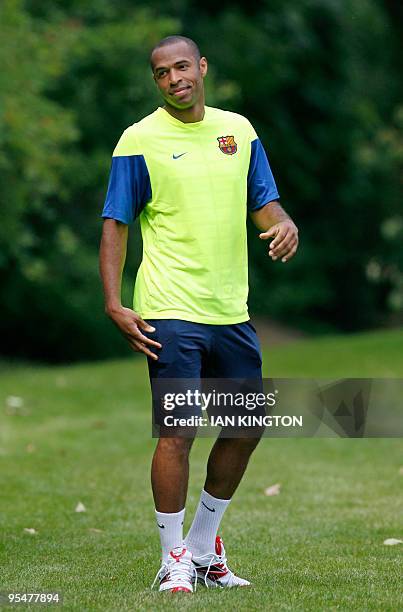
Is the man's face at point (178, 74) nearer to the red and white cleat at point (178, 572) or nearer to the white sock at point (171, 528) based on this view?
the white sock at point (171, 528)

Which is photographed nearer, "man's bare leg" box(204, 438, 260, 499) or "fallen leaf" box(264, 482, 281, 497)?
"man's bare leg" box(204, 438, 260, 499)

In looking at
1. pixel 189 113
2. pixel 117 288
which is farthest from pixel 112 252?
pixel 189 113

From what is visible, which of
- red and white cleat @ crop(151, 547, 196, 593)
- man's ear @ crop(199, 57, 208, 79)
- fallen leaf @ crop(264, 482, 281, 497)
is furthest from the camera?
fallen leaf @ crop(264, 482, 281, 497)

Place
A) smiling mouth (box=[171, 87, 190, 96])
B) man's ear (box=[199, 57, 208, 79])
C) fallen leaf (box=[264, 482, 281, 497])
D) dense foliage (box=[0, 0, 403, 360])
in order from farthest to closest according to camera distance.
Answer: dense foliage (box=[0, 0, 403, 360]) → fallen leaf (box=[264, 482, 281, 497]) → man's ear (box=[199, 57, 208, 79]) → smiling mouth (box=[171, 87, 190, 96])

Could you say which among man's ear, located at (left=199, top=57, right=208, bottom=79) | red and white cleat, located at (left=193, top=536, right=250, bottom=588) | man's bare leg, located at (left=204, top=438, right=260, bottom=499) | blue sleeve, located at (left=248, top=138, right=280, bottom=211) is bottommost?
red and white cleat, located at (left=193, top=536, right=250, bottom=588)

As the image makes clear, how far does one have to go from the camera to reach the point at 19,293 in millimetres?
24047

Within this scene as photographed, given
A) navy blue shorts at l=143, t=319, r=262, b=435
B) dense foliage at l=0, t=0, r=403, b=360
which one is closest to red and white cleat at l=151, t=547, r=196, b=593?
navy blue shorts at l=143, t=319, r=262, b=435

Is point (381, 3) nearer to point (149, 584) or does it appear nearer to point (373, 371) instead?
point (373, 371)

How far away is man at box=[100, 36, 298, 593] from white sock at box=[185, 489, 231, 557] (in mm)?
125

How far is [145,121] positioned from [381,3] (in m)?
25.9

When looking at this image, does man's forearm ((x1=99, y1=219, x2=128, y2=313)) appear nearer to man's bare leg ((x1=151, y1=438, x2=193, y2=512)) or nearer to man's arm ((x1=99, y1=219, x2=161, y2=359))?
man's arm ((x1=99, y1=219, x2=161, y2=359))

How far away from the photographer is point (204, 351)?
15.3 feet

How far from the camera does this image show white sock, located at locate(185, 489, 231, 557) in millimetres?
4867

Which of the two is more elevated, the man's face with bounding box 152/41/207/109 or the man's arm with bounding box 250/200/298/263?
the man's face with bounding box 152/41/207/109
